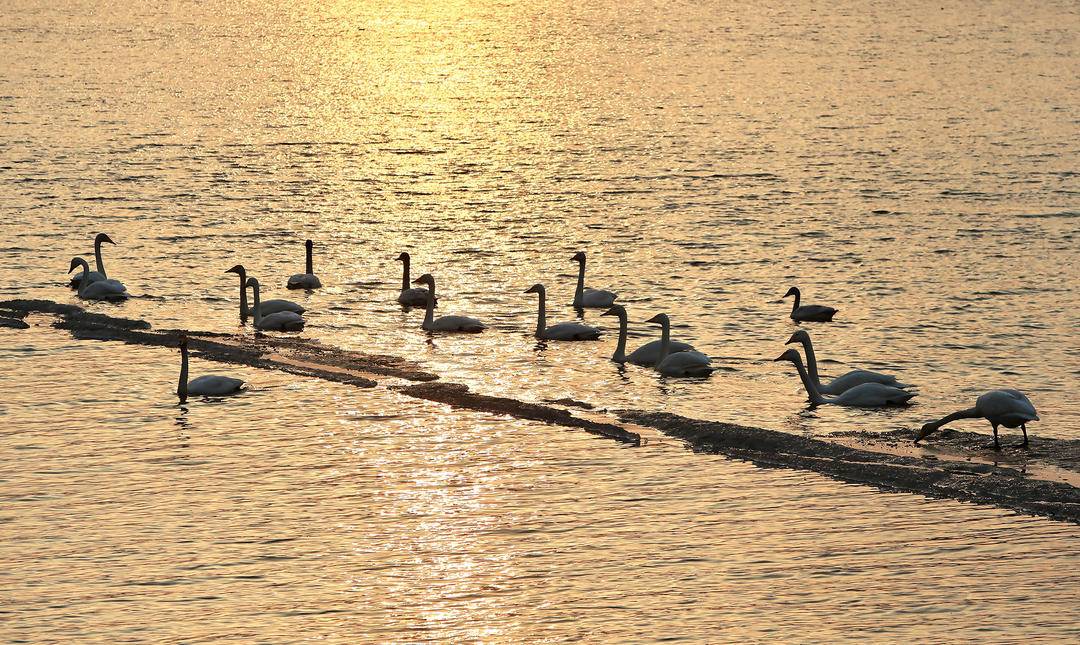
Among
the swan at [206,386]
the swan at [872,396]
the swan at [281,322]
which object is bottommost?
the swan at [206,386]

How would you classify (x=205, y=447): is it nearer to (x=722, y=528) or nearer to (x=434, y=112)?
(x=722, y=528)

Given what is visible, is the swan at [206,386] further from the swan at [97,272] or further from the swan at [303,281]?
the swan at [303,281]

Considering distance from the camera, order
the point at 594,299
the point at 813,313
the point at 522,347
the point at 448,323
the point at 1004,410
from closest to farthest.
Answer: the point at 1004,410
the point at 522,347
the point at 448,323
the point at 813,313
the point at 594,299

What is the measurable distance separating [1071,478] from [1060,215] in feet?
94.4

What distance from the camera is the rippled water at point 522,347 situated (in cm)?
2084

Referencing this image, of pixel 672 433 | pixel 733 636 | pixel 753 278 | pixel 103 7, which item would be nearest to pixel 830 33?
pixel 103 7

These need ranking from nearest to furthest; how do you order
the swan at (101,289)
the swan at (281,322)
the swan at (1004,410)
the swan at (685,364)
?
the swan at (1004,410) < the swan at (685,364) < the swan at (281,322) < the swan at (101,289)

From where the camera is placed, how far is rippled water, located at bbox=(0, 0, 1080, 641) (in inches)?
821

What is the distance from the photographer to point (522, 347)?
34250 millimetres

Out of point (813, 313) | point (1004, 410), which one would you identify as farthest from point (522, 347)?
point (1004, 410)

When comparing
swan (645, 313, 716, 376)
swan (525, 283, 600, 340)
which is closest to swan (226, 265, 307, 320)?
swan (525, 283, 600, 340)

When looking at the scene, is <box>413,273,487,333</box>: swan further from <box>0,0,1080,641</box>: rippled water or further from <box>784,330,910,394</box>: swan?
<box>784,330,910,394</box>: swan

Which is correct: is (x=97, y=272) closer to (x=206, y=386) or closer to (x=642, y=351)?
(x=206, y=386)

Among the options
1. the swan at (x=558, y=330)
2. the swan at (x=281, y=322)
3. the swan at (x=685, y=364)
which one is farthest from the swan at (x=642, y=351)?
the swan at (x=281, y=322)
